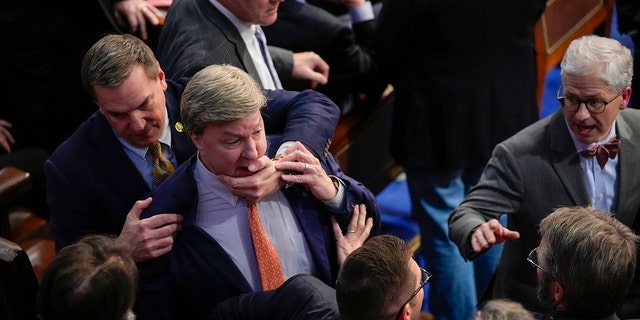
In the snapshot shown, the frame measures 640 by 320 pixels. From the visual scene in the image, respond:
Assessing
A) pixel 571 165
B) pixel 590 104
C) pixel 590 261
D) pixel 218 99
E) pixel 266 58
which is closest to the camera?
pixel 590 261

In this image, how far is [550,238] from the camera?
2.64 m

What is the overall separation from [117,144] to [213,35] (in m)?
0.61

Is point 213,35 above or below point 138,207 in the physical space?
above

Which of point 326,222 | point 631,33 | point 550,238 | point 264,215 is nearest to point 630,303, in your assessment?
point 550,238

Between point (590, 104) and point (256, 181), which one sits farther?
point (590, 104)

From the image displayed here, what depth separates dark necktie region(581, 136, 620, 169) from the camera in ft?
10.5

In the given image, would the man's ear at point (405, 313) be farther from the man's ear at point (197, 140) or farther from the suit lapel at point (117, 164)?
the suit lapel at point (117, 164)

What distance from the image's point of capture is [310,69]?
3877 millimetres

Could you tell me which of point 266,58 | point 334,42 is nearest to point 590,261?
point 266,58

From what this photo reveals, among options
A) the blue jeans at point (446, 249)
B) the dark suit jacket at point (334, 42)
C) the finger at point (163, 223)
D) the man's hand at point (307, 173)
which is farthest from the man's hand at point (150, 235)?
the blue jeans at point (446, 249)

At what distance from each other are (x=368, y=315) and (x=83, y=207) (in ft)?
3.58

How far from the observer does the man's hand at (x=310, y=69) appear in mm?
3850

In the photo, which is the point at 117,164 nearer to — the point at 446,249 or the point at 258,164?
the point at 258,164

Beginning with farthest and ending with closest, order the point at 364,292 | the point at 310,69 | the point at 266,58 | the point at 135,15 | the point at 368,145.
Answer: the point at 368,145 → the point at 135,15 → the point at 310,69 → the point at 266,58 → the point at 364,292
